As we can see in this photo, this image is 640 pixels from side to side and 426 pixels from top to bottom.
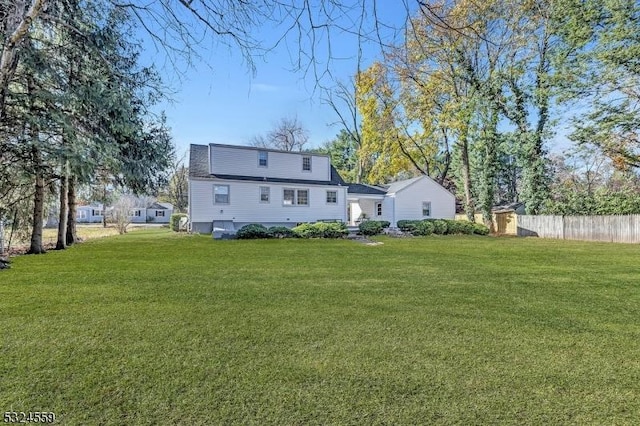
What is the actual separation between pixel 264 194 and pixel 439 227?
9.65m

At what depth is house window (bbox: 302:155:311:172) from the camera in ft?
64.5

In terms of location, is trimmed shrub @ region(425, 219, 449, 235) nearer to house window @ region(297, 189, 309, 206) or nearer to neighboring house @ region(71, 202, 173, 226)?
house window @ region(297, 189, 309, 206)

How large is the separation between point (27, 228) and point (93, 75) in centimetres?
740

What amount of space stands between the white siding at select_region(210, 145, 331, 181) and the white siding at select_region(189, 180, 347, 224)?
33.5 inches

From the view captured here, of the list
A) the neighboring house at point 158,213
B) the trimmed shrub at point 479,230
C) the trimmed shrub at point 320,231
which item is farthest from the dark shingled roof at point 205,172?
the neighboring house at point 158,213

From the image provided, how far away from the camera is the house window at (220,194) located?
1689 centimetres

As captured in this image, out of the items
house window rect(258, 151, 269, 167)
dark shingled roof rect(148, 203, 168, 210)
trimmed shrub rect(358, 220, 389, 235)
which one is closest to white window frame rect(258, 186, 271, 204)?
house window rect(258, 151, 269, 167)

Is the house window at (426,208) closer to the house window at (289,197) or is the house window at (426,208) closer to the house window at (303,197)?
the house window at (303,197)

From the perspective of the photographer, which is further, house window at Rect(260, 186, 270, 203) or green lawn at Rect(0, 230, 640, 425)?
house window at Rect(260, 186, 270, 203)

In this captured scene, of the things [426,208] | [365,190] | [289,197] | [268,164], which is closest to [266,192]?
[289,197]

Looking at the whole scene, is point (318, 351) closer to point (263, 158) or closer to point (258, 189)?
point (258, 189)

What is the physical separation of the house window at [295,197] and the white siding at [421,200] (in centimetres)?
649

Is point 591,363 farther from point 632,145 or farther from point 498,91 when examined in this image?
point 498,91

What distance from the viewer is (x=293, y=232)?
14.3 metres
